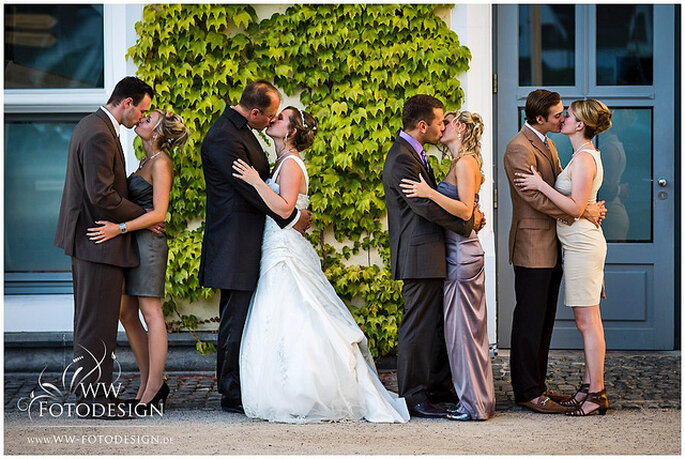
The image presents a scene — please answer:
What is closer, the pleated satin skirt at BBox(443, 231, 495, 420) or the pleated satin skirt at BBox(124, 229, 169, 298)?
the pleated satin skirt at BBox(443, 231, 495, 420)

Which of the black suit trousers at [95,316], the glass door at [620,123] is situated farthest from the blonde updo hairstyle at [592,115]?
the black suit trousers at [95,316]

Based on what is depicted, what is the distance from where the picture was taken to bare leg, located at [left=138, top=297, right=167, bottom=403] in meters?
5.48

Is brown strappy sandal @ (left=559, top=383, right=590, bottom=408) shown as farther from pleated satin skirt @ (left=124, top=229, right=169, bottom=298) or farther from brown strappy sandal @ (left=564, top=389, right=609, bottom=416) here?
pleated satin skirt @ (left=124, top=229, right=169, bottom=298)

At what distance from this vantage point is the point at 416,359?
538 cm

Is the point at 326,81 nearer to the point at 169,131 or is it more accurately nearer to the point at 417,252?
the point at 169,131

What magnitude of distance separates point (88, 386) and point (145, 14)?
111 inches

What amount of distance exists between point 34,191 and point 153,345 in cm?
234

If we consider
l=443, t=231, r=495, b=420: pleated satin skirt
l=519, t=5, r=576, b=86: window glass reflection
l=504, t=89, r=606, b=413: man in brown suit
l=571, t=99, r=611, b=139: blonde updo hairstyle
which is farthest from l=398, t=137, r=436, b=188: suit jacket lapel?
l=519, t=5, r=576, b=86: window glass reflection

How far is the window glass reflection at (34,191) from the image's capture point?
720cm

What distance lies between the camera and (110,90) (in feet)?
23.0

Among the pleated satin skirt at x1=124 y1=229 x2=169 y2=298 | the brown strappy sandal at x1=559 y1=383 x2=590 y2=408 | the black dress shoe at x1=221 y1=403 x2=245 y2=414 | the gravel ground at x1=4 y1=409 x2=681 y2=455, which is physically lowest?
the gravel ground at x1=4 y1=409 x2=681 y2=455

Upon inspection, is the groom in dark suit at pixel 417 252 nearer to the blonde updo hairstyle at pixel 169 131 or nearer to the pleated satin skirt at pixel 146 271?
the blonde updo hairstyle at pixel 169 131

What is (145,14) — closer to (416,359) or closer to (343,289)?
(343,289)

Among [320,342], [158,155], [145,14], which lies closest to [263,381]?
[320,342]
